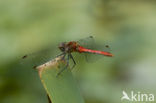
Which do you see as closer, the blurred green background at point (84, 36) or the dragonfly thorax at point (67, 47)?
the dragonfly thorax at point (67, 47)

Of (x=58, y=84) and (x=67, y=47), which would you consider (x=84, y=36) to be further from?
(x=58, y=84)

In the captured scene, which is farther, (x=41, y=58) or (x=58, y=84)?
(x=41, y=58)

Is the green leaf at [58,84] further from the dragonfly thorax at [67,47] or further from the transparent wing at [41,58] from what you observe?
the transparent wing at [41,58]

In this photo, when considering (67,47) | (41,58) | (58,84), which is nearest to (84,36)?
(41,58)

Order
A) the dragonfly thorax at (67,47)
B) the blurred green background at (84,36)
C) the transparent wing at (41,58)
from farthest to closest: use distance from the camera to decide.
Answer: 1. the blurred green background at (84,36)
2. the transparent wing at (41,58)
3. the dragonfly thorax at (67,47)

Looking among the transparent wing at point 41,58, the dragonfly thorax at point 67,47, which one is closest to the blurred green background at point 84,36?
the transparent wing at point 41,58

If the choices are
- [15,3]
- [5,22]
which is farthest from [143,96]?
[15,3]

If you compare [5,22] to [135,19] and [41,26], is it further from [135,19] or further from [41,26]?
[135,19]
